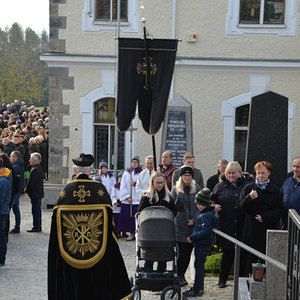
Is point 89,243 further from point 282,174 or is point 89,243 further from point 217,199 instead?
point 282,174

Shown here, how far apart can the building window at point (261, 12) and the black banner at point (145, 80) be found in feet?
17.7

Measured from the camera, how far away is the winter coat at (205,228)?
6.21m

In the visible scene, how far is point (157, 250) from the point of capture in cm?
614

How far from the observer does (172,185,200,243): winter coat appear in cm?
672

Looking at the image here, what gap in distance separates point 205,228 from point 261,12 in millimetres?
8600

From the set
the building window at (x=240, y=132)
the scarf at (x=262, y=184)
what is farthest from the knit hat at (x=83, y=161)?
the building window at (x=240, y=132)

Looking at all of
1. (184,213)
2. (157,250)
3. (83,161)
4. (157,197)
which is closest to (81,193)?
(83,161)

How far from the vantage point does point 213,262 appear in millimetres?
7371

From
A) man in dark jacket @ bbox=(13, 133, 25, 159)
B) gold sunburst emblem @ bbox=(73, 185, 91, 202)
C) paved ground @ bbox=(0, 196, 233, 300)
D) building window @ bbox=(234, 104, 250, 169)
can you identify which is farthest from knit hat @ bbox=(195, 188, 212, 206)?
man in dark jacket @ bbox=(13, 133, 25, 159)

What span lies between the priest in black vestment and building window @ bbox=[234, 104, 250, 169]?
850 cm

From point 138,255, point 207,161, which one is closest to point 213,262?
point 138,255

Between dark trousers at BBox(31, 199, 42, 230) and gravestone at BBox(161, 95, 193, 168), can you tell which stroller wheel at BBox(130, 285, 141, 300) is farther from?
gravestone at BBox(161, 95, 193, 168)

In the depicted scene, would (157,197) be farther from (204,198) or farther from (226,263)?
(226,263)

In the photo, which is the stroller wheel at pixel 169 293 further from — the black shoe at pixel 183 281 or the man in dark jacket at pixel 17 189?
the man in dark jacket at pixel 17 189
